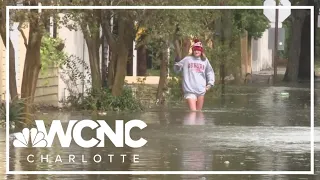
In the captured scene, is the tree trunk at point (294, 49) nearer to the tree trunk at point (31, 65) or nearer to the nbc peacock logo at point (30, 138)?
the tree trunk at point (31, 65)

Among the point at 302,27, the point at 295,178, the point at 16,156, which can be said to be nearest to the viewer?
the point at 295,178

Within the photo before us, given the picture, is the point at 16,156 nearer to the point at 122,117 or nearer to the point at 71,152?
the point at 71,152

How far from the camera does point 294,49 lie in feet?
83.4

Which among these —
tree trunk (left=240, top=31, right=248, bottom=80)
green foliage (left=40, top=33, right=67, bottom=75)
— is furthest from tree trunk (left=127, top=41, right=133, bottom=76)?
tree trunk (left=240, top=31, right=248, bottom=80)

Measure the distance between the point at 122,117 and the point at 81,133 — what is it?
349 cm

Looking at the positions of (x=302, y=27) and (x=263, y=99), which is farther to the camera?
(x=302, y=27)

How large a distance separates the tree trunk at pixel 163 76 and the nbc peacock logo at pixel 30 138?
675 cm

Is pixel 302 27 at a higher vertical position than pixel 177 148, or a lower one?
higher

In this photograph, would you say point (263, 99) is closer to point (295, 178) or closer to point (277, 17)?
point (277, 17)

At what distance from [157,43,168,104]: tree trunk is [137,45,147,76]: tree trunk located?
0.38m

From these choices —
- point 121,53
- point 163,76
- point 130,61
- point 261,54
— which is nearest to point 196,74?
point 121,53

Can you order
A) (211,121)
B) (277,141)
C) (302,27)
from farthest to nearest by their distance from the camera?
(302,27) < (211,121) < (277,141)

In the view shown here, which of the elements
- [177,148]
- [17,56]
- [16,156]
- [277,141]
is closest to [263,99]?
[17,56]

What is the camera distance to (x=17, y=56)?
21812 millimetres
